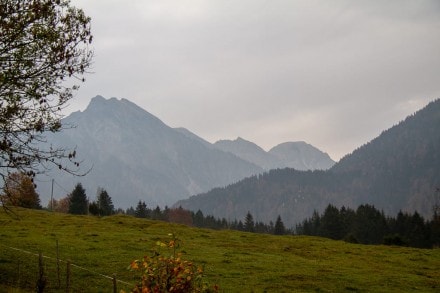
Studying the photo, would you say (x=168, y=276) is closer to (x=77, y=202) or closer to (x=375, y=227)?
(x=77, y=202)

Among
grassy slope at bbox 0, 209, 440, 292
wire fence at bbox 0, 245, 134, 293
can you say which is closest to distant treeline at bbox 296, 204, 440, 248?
grassy slope at bbox 0, 209, 440, 292

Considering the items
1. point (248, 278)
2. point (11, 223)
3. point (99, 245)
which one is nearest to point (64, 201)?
point (11, 223)

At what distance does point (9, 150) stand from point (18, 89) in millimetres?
3230

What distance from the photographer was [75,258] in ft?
130

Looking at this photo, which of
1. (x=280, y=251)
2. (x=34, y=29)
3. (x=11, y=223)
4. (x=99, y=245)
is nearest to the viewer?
(x=34, y=29)

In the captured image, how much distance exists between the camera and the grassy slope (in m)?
35.4

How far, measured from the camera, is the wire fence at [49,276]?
95.1ft

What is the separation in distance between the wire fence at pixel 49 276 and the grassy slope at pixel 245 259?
0.29 ft

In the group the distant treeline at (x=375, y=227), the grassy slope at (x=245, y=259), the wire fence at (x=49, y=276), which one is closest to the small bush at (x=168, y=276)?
the wire fence at (x=49, y=276)

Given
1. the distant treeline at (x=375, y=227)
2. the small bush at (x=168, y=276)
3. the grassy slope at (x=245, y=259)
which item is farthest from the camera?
the distant treeline at (x=375, y=227)

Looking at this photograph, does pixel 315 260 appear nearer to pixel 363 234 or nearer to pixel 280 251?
pixel 280 251

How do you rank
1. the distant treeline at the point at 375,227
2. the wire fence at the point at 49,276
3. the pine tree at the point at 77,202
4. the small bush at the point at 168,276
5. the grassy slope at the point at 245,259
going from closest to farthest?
the small bush at the point at 168,276
the wire fence at the point at 49,276
the grassy slope at the point at 245,259
the distant treeline at the point at 375,227
the pine tree at the point at 77,202

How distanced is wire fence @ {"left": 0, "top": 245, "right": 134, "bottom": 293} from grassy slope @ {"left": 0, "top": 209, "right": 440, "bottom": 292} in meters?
0.09

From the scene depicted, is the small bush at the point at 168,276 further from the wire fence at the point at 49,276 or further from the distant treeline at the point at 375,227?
the distant treeline at the point at 375,227
